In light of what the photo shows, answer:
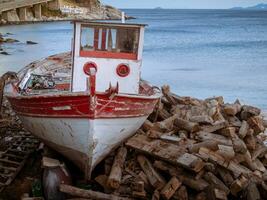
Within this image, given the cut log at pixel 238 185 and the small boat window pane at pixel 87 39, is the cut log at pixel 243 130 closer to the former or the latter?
the cut log at pixel 238 185

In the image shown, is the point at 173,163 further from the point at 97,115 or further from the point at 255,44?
the point at 255,44

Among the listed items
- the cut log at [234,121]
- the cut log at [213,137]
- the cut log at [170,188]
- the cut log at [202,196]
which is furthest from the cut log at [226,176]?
the cut log at [234,121]

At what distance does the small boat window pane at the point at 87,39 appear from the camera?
35.6 feet

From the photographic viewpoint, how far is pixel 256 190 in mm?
8562

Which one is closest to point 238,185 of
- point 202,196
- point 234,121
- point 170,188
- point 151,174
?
point 202,196

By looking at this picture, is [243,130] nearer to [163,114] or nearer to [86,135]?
[163,114]

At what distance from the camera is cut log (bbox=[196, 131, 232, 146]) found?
9.91 meters

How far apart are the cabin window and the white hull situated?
5.33 feet

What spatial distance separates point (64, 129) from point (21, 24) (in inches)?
3010

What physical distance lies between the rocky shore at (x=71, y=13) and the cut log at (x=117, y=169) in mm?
71998

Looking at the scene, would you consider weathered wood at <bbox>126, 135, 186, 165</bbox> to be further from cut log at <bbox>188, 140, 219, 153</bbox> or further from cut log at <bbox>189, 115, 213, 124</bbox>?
cut log at <bbox>189, 115, 213, 124</bbox>

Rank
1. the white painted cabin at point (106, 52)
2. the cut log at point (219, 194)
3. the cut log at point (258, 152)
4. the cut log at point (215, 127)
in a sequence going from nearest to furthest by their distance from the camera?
the cut log at point (219, 194), the cut log at point (258, 152), the cut log at point (215, 127), the white painted cabin at point (106, 52)

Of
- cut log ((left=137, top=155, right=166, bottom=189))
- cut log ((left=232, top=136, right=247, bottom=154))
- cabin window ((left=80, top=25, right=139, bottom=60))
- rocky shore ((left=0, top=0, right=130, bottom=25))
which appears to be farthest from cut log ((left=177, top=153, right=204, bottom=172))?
rocky shore ((left=0, top=0, right=130, bottom=25))

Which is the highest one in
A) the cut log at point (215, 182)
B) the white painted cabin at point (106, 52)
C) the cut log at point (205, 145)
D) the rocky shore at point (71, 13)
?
the white painted cabin at point (106, 52)
